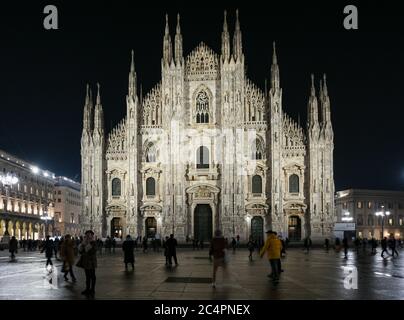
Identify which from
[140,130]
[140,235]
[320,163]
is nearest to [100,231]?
[140,235]

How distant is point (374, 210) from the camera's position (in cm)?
11106

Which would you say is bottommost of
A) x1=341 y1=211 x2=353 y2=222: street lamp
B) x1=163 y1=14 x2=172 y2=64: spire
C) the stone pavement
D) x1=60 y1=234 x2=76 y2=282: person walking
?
x1=341 y1=211 x2=353 y2=222: street lamp

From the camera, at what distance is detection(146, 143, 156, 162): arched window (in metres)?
64.6

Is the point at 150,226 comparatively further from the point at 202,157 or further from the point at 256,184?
the point at 256,184

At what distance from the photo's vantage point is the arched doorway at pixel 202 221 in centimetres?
6397

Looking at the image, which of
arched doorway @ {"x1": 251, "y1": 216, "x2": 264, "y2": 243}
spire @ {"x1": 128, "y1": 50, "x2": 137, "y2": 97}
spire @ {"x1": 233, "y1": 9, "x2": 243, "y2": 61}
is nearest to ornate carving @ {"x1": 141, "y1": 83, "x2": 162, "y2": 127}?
spire @ {"x1": 128, "y1": 50, "x2": 137, "y2": 97}

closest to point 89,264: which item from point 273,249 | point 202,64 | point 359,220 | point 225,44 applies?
point 273,249

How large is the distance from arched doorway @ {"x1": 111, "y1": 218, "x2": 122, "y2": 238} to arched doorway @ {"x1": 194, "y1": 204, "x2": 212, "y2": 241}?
28.9 ft

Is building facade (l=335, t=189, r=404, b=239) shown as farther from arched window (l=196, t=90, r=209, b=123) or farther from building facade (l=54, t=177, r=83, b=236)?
building facade (l=54, t=177, r=83, b=236)

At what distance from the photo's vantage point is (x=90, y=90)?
65625mm

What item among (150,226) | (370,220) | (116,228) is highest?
(150,226)

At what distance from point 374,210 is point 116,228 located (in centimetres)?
6375

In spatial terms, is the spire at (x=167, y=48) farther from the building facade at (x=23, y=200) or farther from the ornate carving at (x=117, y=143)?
the building facade at (x=23, y=200)
